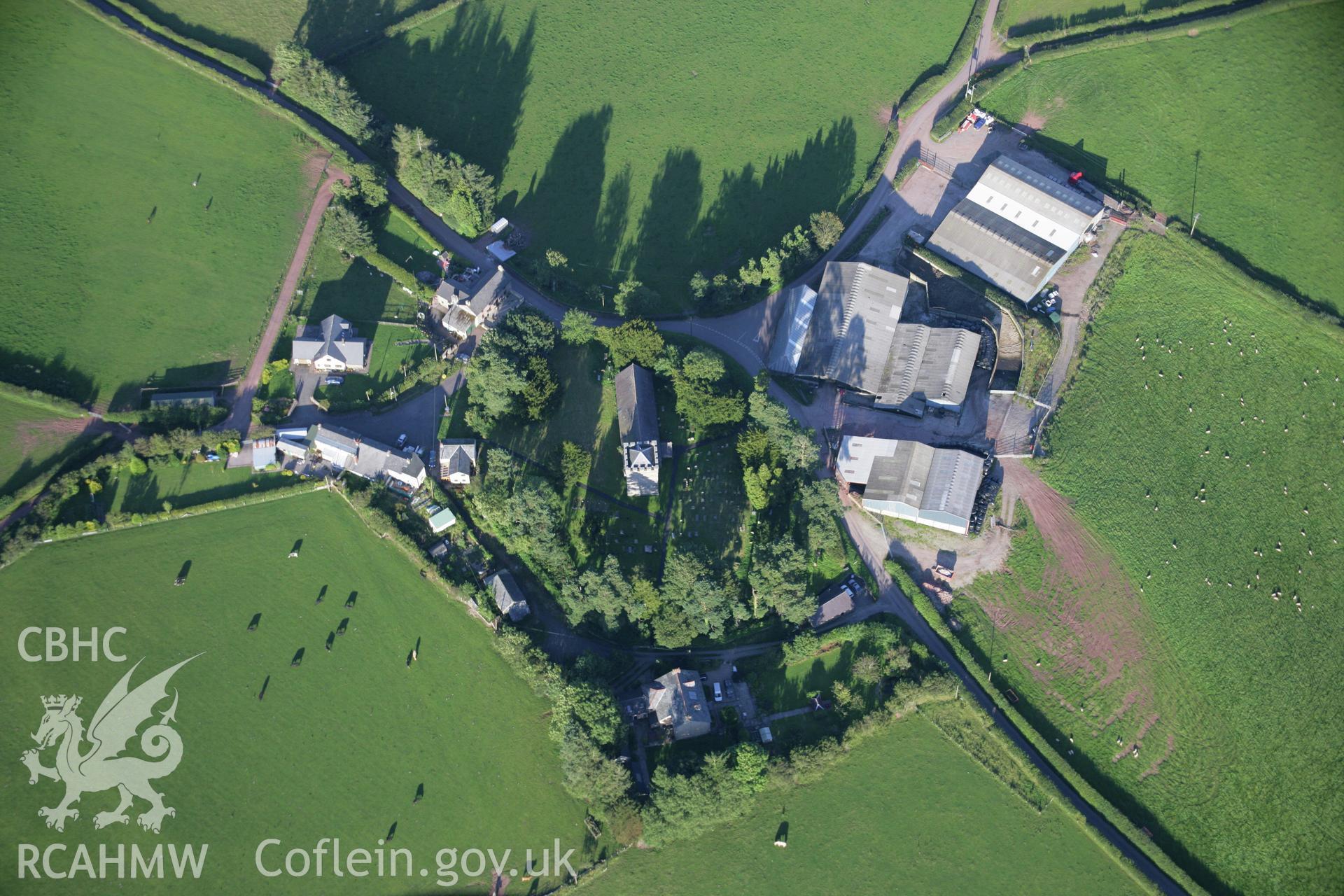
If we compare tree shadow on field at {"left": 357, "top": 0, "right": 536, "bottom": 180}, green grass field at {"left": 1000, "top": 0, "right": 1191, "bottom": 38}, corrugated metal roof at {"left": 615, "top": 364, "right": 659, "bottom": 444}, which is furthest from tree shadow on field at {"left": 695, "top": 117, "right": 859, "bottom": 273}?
tree shadow on field at {"left": 357, "top": 0, "right": 536, "bottom": 180}

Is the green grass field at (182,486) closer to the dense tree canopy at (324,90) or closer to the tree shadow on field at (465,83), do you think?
the dense tree canopy at (324,90)

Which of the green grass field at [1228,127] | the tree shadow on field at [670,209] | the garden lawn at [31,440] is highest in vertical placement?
the green grass field at [1228,127]

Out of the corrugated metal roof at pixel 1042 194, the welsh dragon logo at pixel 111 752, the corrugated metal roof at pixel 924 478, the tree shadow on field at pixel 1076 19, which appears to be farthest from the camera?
the tree shadow on field at pixel 1076 19

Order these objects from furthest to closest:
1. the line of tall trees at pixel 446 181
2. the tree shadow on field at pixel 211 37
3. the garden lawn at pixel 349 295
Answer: the tree shadow on field at pixel 211 37
the line of tall trees at pixel 446 181
the garden lawn at pixel 349 295

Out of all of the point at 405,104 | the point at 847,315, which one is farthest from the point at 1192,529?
the point at 405,104

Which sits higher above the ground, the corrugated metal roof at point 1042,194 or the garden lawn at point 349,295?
the corrugated metal roof at point 1042,194

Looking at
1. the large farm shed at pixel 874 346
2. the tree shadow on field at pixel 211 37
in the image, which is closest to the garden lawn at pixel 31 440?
the tree shadow on field at pixel 211 37

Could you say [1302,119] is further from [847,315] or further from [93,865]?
[93,865]
